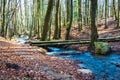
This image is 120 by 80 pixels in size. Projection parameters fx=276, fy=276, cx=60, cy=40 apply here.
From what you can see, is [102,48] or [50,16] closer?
[102,48]

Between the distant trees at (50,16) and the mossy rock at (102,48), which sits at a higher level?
the distant trees at (50,16)

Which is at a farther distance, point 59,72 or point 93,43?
point 93,43

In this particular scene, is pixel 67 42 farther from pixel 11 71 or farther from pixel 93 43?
pixel 11 71

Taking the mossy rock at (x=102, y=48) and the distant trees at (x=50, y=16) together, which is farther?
the distant trees at (x=50, y=16)

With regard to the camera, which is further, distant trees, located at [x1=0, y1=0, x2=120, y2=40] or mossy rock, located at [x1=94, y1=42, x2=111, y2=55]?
distant trees, located at [x1=0, y1=0, x2=120, y2=40]

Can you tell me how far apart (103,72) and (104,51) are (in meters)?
8.15

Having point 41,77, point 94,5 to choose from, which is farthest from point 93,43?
point 41,77

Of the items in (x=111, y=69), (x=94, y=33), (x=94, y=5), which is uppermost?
(x=94, y=5)

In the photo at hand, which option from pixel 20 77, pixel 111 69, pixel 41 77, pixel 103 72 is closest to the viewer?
pixel 20 77

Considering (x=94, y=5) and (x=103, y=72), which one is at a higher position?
(x=94, y=5)

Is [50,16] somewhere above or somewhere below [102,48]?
above

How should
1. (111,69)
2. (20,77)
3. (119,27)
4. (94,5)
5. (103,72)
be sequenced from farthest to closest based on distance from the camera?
(119,27) < (94,5) < (111,69) < (103,72) < (20,77)

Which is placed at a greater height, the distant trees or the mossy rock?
the distant trees

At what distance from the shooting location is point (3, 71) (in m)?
10.9
